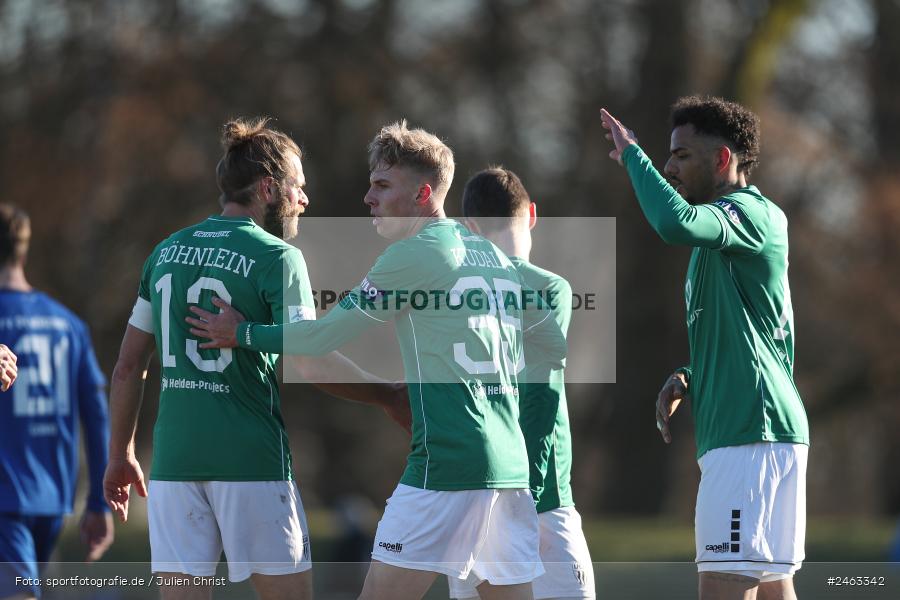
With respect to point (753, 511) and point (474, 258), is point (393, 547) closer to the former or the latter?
point (474, 258)

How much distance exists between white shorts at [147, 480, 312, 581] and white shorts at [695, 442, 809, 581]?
1.59m

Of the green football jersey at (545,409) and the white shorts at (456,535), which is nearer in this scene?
the white shorts at (456,535)

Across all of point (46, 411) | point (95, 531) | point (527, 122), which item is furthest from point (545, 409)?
point (527, 122)

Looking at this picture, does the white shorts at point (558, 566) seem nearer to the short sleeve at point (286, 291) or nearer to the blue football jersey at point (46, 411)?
the short sleeve at point (286, 291)

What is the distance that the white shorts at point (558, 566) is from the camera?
5.50 metres

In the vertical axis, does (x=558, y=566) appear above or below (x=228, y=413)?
below

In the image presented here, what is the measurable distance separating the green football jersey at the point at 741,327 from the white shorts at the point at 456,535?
900 mm

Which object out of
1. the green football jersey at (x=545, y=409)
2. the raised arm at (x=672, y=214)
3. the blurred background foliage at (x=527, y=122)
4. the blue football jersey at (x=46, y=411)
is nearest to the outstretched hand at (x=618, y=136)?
the raised arm at (x=672, y=214)

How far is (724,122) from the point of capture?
16.9 ft

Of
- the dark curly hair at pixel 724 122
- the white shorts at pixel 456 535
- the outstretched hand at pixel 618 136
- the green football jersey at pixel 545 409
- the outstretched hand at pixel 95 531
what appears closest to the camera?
the white shorts at pixel 456 535

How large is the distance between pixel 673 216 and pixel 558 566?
180 cm

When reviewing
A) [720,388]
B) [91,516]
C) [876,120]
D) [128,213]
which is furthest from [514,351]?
[876,120]

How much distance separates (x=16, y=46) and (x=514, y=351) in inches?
613

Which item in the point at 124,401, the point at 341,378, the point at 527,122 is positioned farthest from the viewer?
the point at 527,122
